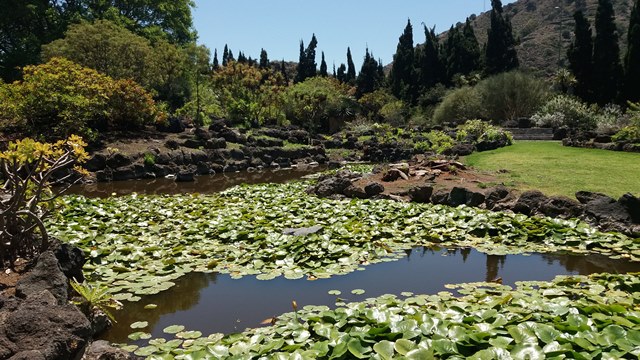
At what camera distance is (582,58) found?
3662cm

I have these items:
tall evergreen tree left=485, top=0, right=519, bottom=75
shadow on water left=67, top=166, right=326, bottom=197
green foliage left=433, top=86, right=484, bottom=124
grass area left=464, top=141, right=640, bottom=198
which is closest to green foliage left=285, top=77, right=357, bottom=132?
green foliage left=433, top=86, right=484, bottom=124

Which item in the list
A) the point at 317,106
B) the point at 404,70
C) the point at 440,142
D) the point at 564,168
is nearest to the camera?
the point at 564,168

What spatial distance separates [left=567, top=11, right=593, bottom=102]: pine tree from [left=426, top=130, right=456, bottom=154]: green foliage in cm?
1471

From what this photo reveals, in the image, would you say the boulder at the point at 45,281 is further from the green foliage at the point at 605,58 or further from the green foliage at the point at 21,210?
the green foliage at the point at 605,58

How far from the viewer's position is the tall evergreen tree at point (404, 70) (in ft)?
173

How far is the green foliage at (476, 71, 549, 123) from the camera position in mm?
35906

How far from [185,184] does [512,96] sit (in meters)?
28.3

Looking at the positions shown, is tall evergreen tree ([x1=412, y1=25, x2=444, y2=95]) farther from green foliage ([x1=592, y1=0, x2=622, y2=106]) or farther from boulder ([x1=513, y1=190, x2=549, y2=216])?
boulder ([x1=513, y1=190, x2=549, y2=216])

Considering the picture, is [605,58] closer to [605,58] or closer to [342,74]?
[605,58]

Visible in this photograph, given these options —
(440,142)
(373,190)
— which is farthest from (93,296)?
(440,142)

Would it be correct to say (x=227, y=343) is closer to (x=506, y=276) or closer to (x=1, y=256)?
(x=1, y=256)

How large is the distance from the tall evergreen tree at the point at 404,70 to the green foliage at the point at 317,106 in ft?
26.2

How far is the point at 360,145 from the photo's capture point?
31781 mm

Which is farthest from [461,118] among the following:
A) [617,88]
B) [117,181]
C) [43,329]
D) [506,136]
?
[43,329]
